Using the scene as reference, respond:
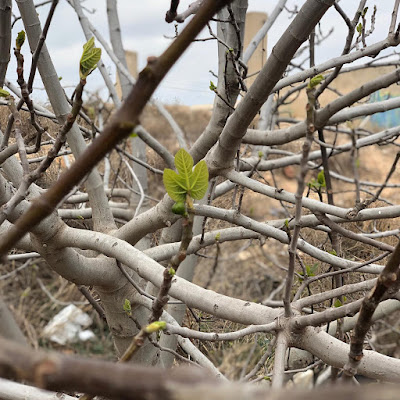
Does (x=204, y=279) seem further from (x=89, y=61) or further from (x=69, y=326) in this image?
(x=89, y=61)

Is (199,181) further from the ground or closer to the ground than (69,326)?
closer to the ground

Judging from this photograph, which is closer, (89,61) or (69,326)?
(89,61)

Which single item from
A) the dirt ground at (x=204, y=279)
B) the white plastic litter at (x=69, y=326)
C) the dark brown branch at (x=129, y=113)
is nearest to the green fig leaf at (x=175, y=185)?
the dark brown branch at (x=129, y=113)

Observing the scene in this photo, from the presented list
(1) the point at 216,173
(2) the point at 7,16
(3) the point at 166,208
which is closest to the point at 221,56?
(1) the point at 216,173

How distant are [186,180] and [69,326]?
519 centimetres

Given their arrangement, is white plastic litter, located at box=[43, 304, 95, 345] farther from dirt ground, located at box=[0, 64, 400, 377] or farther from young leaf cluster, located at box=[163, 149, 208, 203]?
young leaf cluster, located at box=[163, 149, 208, 203]

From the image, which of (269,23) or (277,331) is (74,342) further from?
(277,331)

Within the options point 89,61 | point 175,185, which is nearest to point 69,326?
point 89,61

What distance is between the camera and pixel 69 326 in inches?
216

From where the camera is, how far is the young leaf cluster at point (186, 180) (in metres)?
0.65

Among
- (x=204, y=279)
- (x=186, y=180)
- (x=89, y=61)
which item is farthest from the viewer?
(x=204, y=279)

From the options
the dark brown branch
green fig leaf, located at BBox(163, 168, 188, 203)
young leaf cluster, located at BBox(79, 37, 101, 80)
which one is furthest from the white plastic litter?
the dark brown branch

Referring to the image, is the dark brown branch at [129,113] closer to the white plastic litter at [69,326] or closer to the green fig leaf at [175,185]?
the green fig leaf at [175,185]

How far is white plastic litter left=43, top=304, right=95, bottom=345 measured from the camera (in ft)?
17.7
